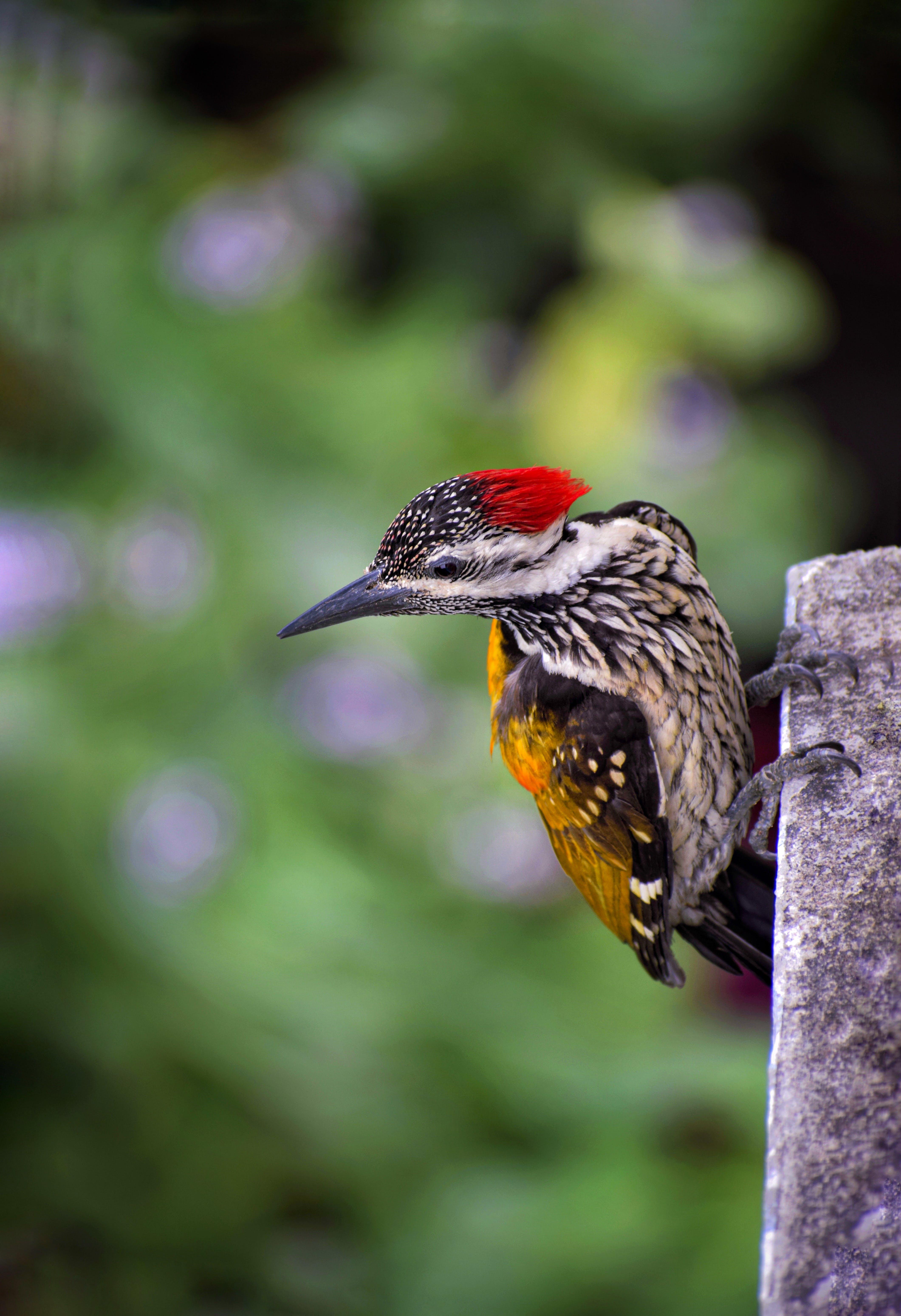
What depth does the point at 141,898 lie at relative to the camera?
2518mm

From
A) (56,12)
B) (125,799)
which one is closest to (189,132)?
(56,12)

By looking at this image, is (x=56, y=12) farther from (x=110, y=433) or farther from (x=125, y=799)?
(x=125, y=799)

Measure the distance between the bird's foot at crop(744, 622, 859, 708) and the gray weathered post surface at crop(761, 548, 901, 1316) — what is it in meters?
0.01

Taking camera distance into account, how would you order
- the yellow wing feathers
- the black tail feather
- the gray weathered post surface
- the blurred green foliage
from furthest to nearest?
the blurred green foliage, the black tail feather, the yellow wing feathers, the gray weathered post surface

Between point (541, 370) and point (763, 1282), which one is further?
point (541, 370)

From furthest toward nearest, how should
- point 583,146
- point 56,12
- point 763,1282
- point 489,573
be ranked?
point 583,146 → point 56,12 → point 489,573 → point 763,1282

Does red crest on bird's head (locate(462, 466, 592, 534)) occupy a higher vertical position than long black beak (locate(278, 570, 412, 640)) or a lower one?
higher

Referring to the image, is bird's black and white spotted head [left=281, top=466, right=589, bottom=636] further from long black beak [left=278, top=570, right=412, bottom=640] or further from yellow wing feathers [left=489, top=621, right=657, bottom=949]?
yellow wing feathers [left=489, top=621, right=657, bottom=949]

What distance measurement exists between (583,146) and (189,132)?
122 cm

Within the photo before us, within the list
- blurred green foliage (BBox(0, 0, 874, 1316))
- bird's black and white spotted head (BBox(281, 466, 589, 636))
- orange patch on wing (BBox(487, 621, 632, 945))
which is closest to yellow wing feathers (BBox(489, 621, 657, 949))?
orange patch on wing (BBox(487, 621, 632, 945))

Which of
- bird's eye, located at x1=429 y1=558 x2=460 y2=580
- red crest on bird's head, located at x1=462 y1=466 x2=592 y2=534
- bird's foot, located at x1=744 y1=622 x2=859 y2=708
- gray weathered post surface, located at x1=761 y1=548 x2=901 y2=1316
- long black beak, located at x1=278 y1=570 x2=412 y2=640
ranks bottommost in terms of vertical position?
gray weathered post surface, located at x1=761 y1=548 x2=901 y2=1316

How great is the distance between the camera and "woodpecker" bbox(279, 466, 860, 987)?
3.20ft

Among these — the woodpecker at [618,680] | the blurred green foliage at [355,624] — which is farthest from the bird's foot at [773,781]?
the blurred green foliage at [355,624]

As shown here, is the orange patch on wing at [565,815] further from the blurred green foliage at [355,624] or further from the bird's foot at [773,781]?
the blurred green foliage at [355,624]
